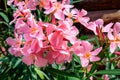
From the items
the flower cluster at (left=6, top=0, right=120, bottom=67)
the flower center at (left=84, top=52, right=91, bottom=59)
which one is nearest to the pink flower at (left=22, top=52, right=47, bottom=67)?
the flower cluster at (left=6, top=0, right=120, bottom=67)

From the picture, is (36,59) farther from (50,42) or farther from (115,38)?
(115,38)

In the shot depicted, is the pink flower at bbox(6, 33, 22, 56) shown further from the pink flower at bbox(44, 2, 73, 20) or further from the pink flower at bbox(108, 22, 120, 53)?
the pink flower at bbox(108, 22, 120, 53)

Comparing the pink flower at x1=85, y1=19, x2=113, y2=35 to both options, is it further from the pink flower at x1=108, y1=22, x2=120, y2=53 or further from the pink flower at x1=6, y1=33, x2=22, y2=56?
the pink flower at x1=6, y1=33, x2=22, y2=56

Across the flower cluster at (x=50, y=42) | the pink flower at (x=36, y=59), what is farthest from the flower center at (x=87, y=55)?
the pink flower at (x=36, y=59)

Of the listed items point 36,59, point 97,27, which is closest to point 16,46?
point 36,59

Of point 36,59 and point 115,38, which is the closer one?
point 36,59

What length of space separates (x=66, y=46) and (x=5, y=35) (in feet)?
3.07

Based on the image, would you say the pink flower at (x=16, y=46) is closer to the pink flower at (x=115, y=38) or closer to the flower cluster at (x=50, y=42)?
the flower cluster at (x=50, y=42)

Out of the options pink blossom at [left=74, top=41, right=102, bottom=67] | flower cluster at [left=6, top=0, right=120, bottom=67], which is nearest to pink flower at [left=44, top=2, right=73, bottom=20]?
flower cluster at [left=6, top=0, right=120, bottom=67]

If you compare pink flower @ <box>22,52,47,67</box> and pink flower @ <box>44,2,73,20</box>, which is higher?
pink flower @ <box>44,2,73,20</box>

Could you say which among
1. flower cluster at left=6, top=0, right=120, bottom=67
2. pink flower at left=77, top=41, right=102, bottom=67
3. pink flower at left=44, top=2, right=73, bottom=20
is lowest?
pink flower at left=77, top=41, right=102, bottom=67

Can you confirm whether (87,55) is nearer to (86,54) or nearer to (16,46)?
(86,54)

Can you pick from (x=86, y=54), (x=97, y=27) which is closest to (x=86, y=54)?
(x=86, y=54)

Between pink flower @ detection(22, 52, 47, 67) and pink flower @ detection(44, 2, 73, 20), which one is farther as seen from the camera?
pink flower @ detection(44, 2, 73, 20)
